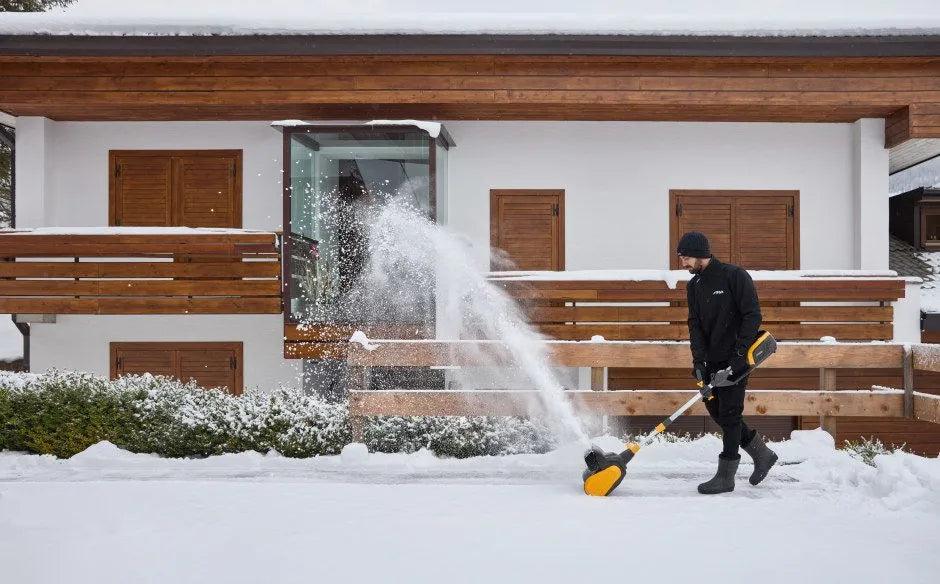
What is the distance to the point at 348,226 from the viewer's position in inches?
474

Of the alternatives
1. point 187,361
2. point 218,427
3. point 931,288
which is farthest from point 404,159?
point 931,288

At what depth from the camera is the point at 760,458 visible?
6.05m

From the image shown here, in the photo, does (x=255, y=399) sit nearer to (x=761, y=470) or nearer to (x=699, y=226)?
(x=761, y=470)

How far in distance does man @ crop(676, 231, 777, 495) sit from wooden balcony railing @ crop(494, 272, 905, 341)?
17.8 ft

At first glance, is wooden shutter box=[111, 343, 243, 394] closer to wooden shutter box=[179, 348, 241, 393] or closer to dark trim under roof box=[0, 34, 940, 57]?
wooden shutter box=[179, 348, 241, 393]

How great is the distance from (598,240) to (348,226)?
4264mm

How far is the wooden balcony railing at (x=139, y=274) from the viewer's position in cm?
1130


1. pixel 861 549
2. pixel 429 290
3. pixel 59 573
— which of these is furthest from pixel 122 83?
pixel 861 549

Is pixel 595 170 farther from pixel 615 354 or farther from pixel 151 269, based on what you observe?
pixel 151 269

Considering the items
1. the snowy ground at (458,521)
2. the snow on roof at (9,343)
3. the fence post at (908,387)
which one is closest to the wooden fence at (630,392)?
the fence post at (908,387)

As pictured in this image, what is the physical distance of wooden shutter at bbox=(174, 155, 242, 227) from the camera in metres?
12.8

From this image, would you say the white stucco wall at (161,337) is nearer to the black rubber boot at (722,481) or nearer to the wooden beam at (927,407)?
the black rubber boot at (722,481)

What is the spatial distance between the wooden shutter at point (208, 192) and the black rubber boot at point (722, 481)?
9.44 metres

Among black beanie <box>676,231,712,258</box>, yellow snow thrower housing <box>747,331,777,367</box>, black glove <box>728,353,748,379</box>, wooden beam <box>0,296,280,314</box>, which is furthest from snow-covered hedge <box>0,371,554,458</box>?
wooden beam <box>0,296,280,314</box>
